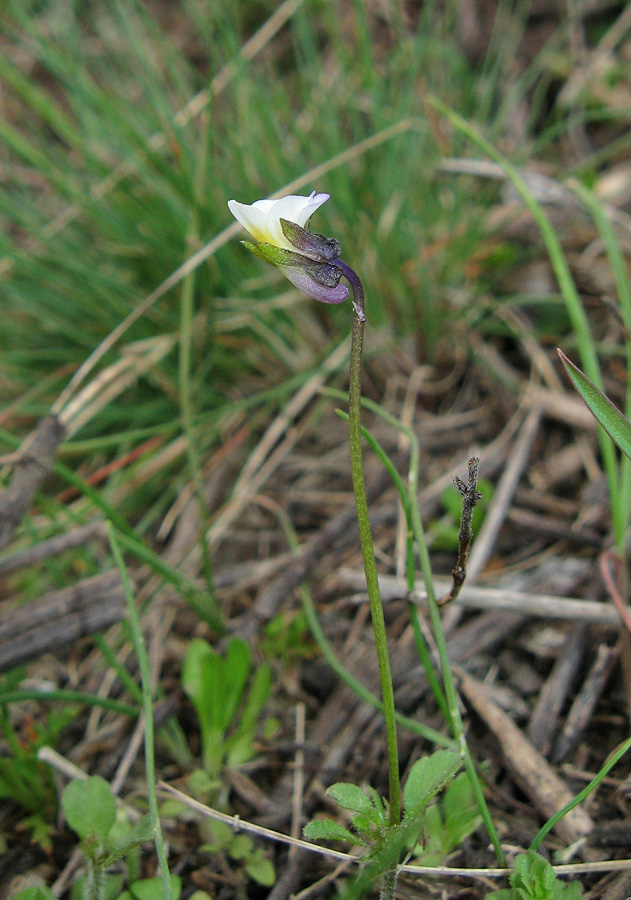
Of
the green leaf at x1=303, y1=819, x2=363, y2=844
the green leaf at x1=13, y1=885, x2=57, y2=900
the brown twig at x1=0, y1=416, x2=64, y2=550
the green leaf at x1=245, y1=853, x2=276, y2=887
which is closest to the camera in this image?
the green leaf at x1=303, y1=819, x2=363, y2=844

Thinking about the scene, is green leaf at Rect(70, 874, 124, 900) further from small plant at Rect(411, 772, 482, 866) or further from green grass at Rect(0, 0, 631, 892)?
green grass at Rect(0, 0, 631, 892)

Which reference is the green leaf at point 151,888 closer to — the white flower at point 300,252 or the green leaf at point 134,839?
the green leaf at point 134,839

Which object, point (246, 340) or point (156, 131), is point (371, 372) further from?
point (156, 131)

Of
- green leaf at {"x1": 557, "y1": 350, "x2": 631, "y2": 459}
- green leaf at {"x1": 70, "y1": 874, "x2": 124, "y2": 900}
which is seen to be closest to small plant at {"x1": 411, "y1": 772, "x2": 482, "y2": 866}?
green leaf at {"x1": 70, "y1": 874, "x2": 124, "y2": 900}

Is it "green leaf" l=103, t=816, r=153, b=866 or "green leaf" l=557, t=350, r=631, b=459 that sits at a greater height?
"green leaf" l=557, t=350, r=631, b=459

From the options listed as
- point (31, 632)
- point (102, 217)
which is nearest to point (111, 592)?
point (31, 632)
